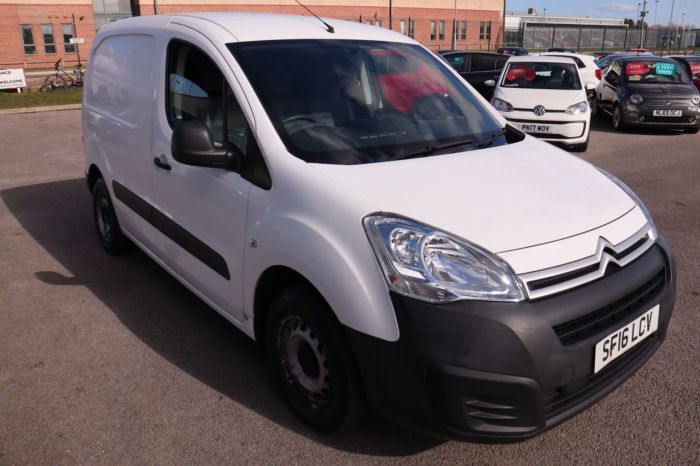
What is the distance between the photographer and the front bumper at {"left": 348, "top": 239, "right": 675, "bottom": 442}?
2.07 meters

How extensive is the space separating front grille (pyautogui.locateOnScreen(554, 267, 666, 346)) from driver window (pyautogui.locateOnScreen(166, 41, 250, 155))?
5.23ft

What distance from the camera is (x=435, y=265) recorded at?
2.17m

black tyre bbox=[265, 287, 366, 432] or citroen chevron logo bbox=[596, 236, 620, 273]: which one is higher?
citroen chevron logo bbox=[596, 236, 620, 273]

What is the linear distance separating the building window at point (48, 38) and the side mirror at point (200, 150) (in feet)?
161

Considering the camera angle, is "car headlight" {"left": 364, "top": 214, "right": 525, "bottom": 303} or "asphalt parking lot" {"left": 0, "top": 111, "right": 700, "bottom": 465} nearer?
"car headlight" {"left": 364, "top": 214, "right": 525, "bottom": 303}

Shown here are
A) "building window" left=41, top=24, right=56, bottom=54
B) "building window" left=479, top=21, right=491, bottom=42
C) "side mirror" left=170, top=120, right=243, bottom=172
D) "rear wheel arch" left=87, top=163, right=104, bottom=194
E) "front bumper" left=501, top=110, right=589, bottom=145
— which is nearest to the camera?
"side mirror" left=170, top=120, right=243, bottom=172

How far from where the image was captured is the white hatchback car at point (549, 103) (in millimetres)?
9688

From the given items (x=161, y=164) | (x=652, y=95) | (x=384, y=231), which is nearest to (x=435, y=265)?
(x=384, y=231)

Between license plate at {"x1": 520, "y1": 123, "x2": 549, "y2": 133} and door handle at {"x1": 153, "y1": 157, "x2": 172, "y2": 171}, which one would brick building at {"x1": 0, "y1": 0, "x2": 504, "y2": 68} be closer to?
license plate at {"x1": 520, "y1": 123, "x2": 549, "y2": 133}

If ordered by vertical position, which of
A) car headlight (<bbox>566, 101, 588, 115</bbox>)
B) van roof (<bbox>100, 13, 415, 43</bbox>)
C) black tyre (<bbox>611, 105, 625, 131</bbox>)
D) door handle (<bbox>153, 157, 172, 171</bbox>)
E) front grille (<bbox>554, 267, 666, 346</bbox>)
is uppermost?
van roof (<bbox>100, 13, 415, 43</bbox>)

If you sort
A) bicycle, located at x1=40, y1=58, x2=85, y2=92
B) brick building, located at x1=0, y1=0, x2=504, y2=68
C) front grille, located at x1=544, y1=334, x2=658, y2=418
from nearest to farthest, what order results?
front grille, located at x1=544, y1=334, x2=658, y2=418, bicycle, located at x1=40, y1=58, x2=85, y2=92, brick building, located at x1=0, y1=0, x2=504, y2=68

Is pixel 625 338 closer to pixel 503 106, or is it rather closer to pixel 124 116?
pixel 124 116

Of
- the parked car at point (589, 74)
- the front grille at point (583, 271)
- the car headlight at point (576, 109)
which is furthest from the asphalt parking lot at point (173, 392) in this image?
the parked car at point (589, 74)

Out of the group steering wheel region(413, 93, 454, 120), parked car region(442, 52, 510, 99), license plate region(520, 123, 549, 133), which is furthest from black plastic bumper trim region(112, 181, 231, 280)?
parked car region(442, 52, 510, 99)
